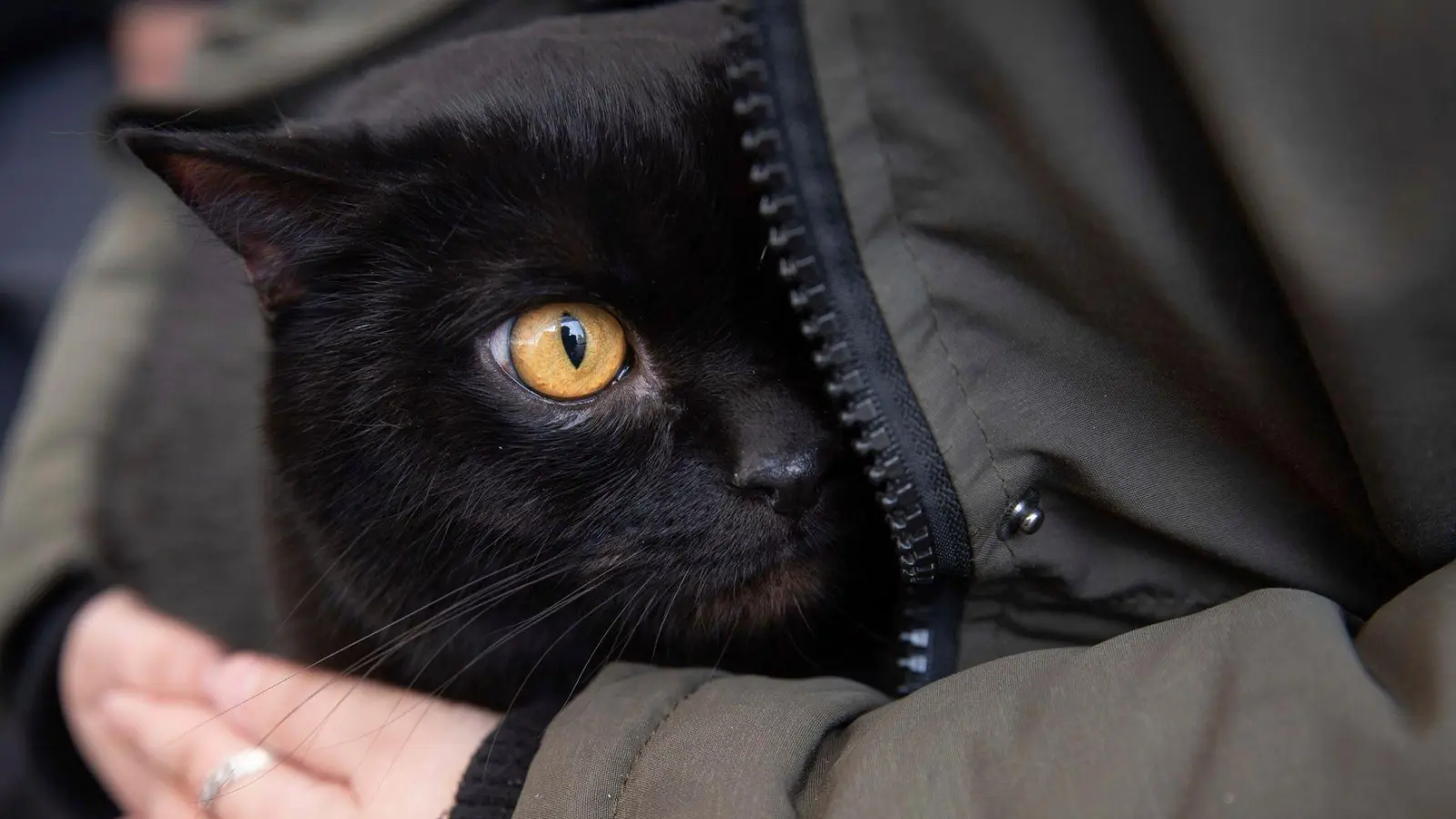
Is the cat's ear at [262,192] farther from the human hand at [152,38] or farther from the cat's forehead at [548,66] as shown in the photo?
the human hand at [152,38]

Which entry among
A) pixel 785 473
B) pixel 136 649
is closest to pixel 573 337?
pixel 785 473

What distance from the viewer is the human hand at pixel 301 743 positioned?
0.70 meters

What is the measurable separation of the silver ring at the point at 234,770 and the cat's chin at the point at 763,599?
386 millimetres

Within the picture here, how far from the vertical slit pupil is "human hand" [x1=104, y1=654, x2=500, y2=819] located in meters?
0.31

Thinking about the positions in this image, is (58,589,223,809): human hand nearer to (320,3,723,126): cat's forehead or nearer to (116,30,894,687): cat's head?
(116,30,894,687): cat's head

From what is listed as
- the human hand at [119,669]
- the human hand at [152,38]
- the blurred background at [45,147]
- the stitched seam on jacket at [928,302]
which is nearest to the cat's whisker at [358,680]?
the human hand at [119,669]

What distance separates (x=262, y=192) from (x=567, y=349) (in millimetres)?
270

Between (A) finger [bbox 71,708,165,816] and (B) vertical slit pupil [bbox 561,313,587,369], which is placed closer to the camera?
(B) vertical slit pupil [bbox 561,313,587,369]

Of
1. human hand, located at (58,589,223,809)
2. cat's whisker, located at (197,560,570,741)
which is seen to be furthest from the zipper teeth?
human hand, located at (58,589,223,809)

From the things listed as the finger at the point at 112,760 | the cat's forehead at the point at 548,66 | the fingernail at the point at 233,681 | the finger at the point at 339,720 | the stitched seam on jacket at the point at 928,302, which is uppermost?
→ the cat's forehead at the point at 548,66

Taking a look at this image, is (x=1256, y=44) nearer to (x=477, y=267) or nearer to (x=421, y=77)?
(x=477, y=267)

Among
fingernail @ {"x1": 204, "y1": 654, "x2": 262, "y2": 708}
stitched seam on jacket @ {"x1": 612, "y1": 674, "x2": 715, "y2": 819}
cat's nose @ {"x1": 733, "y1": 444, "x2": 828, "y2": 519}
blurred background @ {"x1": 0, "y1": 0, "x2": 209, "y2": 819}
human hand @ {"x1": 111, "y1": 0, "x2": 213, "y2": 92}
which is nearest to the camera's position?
stitched seam on jacket @ {"x1": 612, "y1": 674, "x2": 715, "y2": 819}

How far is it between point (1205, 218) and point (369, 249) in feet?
1.94

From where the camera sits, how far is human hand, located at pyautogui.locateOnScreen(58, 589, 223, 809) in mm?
1000
